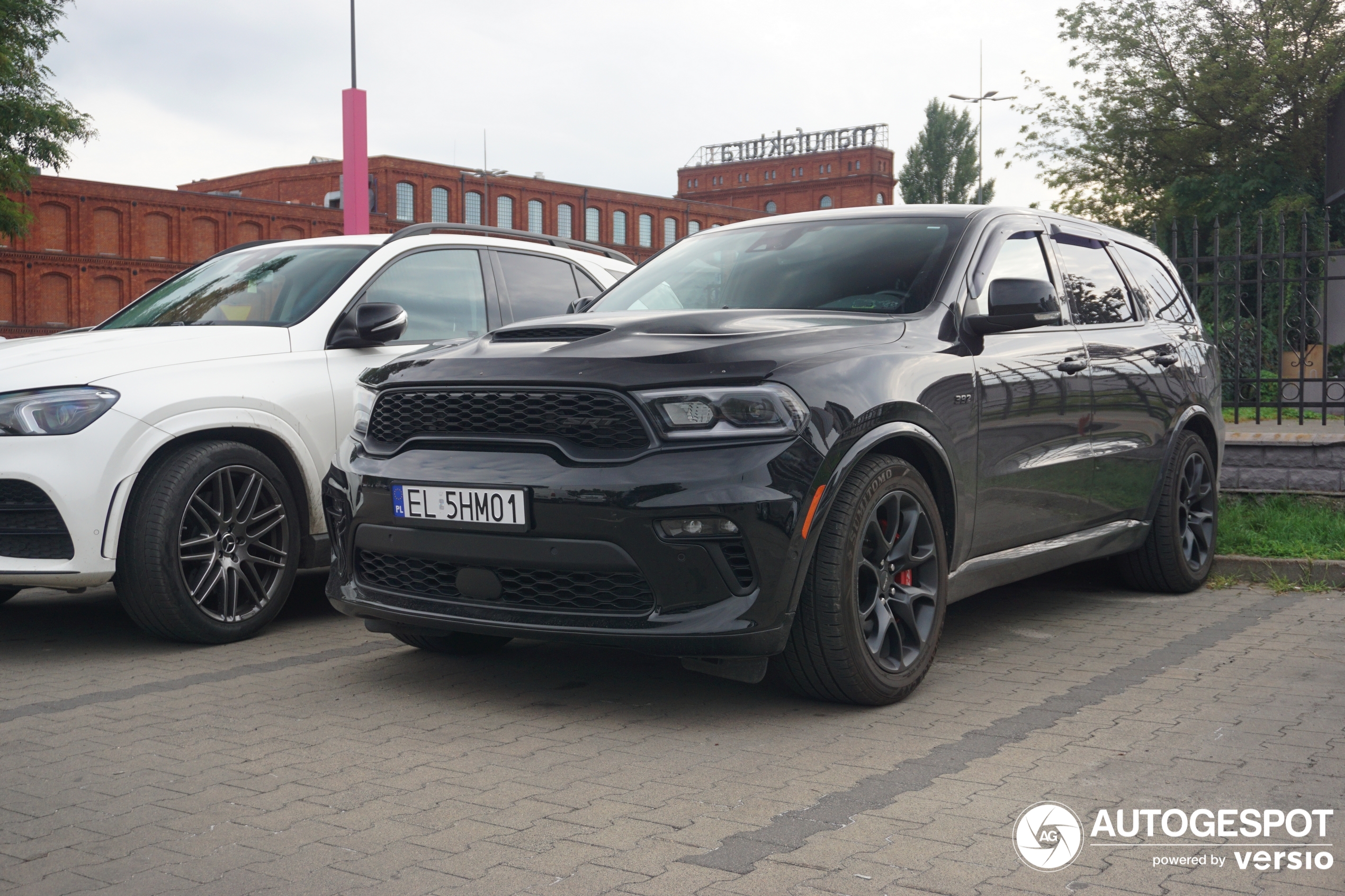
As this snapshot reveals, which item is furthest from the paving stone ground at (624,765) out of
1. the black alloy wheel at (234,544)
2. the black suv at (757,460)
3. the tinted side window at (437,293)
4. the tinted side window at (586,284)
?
the tinted side window at (586,284)

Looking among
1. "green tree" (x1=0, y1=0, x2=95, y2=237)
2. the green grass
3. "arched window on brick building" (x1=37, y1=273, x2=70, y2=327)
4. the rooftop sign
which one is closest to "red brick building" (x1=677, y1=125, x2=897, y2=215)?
the rooftop sign

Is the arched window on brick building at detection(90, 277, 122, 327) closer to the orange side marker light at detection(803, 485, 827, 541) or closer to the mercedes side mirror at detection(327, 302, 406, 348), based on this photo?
the mercedes side mirror at detection(327, 302, 406, 348)

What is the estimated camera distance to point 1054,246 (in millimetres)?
5777

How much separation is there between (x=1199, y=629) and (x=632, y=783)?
3.28 m

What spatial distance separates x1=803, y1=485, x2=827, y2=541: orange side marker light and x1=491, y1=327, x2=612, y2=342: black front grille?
93 centimetres

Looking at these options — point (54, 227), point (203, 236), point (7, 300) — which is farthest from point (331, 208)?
point (7, 300)

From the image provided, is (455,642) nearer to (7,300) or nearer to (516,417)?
(516,417)

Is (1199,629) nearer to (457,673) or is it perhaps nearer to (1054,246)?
(1054,246)

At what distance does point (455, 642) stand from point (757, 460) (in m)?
Answer: 1.83

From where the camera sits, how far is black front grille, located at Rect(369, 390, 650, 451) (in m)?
3.96

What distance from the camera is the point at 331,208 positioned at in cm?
7356

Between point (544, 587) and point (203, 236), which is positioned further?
point (203, 236)

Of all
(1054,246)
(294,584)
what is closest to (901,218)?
(1054,246)

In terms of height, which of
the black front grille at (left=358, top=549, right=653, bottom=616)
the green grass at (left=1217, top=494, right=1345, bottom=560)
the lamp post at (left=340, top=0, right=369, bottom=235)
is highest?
the lamp post at (left=340, top=0, right=369, bottom=235)
